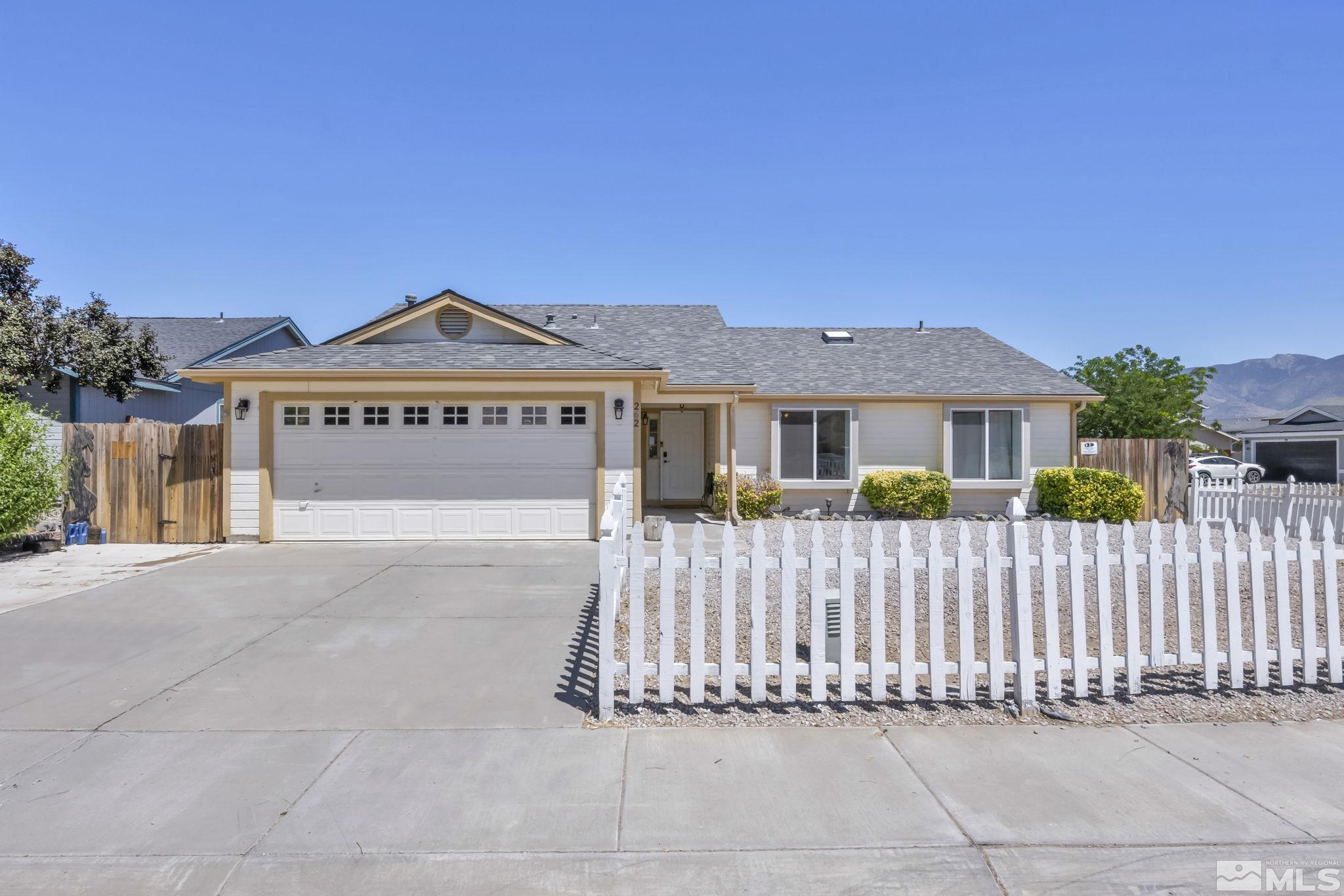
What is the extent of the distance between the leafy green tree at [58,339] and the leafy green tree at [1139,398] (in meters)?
28.2

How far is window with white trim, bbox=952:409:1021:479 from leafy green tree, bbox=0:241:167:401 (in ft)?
57.2

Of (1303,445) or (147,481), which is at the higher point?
(1303,445)

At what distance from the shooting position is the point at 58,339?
48.4 feet

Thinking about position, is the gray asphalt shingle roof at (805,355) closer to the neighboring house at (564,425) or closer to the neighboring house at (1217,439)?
the neighboring house at (564,425)

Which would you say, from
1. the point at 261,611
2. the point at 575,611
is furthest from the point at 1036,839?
the point at 261,611

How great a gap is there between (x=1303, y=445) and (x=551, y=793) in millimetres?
37485

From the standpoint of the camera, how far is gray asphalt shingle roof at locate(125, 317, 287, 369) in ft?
69.2

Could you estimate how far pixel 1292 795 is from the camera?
3.42m

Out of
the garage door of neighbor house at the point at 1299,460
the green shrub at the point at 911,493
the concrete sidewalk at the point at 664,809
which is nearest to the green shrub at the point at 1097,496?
the green shrub at the point at 911,493

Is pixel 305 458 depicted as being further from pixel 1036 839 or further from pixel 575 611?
pixel 1036 839

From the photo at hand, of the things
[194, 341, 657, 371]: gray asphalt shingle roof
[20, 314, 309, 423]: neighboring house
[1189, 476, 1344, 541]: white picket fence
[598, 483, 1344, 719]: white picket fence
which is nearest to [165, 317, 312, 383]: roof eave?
[20, 314, 309, 423]: neighboring house

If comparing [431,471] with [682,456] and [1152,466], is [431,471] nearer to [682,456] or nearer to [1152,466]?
[682,456]

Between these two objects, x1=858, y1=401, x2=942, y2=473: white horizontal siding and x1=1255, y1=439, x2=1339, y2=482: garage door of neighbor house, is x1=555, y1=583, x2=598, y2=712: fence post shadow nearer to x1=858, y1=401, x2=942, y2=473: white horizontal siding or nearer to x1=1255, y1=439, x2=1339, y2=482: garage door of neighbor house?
x1=858, y1=401, x2=942, y2=473: white horizontal siding

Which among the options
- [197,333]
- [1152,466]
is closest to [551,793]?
[1152,466]
